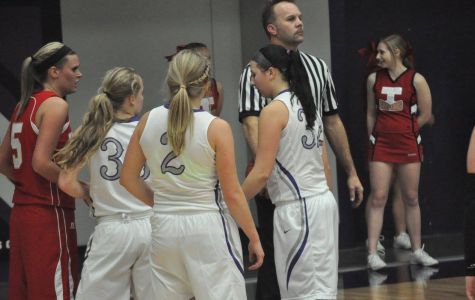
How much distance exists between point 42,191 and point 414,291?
321cm

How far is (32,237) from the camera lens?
5262mm

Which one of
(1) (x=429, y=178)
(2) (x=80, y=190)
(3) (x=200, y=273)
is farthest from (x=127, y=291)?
(1) (x=429, y=178)

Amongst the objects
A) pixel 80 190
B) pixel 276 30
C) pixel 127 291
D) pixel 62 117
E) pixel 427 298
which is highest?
pixel 276 30

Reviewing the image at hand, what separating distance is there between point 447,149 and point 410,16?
1.44 metres

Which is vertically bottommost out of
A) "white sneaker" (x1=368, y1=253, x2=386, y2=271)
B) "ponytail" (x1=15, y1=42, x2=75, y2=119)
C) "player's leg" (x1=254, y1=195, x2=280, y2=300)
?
"white sneaker" (x1=368, y1=253, x2=386, y2=271)

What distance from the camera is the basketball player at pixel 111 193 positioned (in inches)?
199

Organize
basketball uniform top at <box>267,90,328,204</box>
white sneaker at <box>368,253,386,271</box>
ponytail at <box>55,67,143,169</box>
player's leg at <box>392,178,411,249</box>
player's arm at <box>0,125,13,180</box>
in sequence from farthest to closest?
player's leg at <box>392,178,411,249</box>, white sneaker at <box>368,253,386,271</box>, player's arm at <box>0,125,13,180</box>, ponytail at <box>55,67,143,169</box>, basketball uniform top at <box>267,90,328,204</box>

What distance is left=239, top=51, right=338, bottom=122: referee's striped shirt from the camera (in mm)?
5688

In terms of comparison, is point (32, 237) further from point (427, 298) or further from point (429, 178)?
point (429, 178)

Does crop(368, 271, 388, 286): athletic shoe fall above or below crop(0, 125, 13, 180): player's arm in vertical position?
below

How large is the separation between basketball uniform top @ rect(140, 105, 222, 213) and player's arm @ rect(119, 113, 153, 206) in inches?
2.5

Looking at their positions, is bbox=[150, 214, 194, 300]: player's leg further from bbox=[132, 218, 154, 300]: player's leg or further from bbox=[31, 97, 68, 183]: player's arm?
bbox=[31, 97, 68, 183]: player's arm

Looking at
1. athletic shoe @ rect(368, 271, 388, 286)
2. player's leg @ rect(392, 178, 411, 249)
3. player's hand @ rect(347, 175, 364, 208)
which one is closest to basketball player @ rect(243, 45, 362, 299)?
player's hand @ rect(347, 175, 364, 208)

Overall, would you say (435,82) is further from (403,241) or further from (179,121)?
(179,121)
